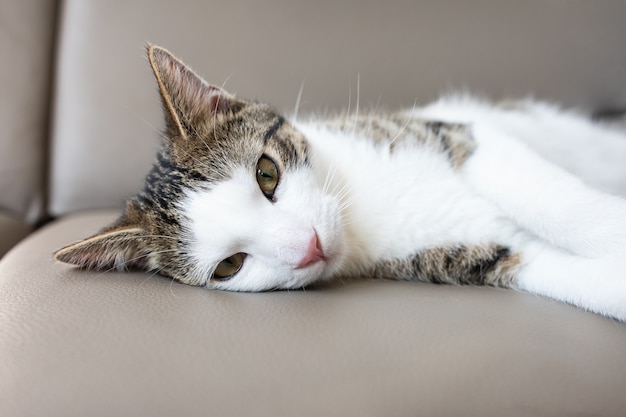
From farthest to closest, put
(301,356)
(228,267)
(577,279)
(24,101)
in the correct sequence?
(24,101) < (228,267) < (577,279) < (301,356)

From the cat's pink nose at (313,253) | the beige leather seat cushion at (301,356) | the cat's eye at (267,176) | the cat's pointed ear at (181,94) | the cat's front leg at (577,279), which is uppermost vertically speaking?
the cat's pointed ear at (181,94)

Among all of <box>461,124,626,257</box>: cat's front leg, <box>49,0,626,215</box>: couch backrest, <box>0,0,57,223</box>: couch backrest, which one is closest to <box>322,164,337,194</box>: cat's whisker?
<box>461,124,626,257</box>: cat's front leg

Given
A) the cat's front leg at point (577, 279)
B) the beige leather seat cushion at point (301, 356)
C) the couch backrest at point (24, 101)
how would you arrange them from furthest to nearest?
the couch backrest at point (24, 101) → the cat's front leg at point (577, 279) → the beige leather seat cushion at point (301, 356)

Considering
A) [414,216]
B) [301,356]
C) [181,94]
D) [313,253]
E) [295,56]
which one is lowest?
[301,356]

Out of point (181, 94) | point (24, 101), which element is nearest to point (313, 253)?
point (181, 94)

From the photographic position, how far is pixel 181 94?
1.03 meters

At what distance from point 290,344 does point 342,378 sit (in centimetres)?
10

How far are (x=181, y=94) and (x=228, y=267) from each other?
404 mm

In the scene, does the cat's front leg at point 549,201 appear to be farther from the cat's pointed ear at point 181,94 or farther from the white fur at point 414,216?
the cat's pointed ear at point 181,94

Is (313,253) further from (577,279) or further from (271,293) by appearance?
(577,279)

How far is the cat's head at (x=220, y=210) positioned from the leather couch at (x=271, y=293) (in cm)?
6

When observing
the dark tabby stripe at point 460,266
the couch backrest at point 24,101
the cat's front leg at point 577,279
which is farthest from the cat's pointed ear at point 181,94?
the couch backrest at point 24,101

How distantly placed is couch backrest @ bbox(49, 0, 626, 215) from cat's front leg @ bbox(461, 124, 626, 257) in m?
0.76

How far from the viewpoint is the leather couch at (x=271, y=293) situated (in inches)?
23.7
